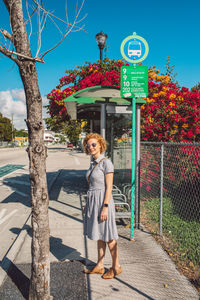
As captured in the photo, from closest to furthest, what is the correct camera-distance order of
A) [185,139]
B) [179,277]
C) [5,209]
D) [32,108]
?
[32,108], [179,277], [185,139], [5,209]

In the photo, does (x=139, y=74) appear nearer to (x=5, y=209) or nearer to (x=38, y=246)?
(x=38, y=246)

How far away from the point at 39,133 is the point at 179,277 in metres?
2.35

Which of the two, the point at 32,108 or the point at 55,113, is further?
the point at 55,113

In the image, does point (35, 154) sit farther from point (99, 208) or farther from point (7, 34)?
point (7, 34)

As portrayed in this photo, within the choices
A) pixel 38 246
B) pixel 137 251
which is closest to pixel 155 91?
pixel 137 251

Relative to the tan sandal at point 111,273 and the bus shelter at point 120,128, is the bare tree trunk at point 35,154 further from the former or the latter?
the bus shelter at point 120,128

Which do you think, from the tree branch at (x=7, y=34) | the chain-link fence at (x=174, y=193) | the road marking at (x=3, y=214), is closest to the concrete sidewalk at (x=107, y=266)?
the chain-link fence at (x=174, y=193)

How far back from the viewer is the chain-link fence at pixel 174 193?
4.59 m

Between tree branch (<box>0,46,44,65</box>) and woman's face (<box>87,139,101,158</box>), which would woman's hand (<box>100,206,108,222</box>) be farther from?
tree branch (<box>0,46,44,65</box>)

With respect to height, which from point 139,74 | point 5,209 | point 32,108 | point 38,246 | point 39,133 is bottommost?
point 5,209

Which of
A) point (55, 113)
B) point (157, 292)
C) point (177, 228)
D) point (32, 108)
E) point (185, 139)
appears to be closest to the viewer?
point (32, 108)

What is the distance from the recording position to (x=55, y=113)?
956 cm

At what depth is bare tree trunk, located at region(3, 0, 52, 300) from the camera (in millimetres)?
2326

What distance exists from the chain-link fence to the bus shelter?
1.43ft
